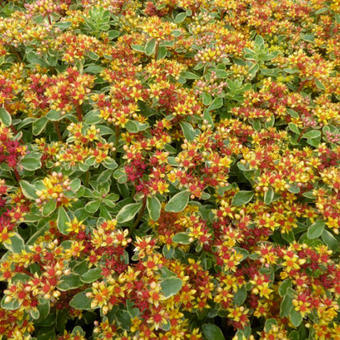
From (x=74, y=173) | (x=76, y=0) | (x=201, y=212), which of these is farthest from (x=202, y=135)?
(x=76, y=0)

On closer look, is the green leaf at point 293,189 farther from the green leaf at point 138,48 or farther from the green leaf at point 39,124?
the green leaf at point 39,124

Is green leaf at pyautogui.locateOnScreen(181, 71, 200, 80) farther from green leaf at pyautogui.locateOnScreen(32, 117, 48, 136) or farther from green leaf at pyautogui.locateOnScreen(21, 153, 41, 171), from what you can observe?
green leaf at pyautogui.locateOnScreen(21, 153, 41, 171)

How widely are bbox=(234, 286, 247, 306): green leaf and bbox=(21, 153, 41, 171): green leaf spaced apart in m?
1.65

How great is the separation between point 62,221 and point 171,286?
80cm

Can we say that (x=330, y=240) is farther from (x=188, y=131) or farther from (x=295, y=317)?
(x=188, y=131)

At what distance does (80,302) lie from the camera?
76.8 inches

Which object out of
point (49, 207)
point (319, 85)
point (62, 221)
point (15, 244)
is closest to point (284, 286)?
point (62, 221)

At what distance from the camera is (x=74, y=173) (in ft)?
8.25

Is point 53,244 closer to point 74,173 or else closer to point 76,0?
point 74,173

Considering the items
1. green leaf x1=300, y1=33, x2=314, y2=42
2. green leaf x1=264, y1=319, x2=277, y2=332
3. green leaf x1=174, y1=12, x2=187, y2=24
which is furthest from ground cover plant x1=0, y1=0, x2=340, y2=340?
green leaf x1=300, y1=33, x2=314, y2=42

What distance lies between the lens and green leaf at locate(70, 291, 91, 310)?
1936 millimetres

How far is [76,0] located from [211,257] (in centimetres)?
349

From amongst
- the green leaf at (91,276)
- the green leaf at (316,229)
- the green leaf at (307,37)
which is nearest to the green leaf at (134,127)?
the green leaf at (91,276)

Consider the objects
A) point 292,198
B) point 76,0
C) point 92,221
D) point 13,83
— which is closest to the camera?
point 92,221
